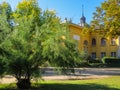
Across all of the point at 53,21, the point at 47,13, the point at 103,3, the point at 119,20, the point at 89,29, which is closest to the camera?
the point at 53,21

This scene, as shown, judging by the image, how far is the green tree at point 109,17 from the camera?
1324 inches

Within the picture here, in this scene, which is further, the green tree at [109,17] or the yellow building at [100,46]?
the yellow building at [100,46]

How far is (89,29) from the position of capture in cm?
3856

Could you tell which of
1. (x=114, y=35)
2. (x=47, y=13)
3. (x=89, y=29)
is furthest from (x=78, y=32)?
(x=47, y=13)

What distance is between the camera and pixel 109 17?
3475cm

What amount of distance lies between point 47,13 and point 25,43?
3.52m

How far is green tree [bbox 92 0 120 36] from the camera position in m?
33.6

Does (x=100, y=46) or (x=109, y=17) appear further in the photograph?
(x=100, y=46)

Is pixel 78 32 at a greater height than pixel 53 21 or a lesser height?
greater

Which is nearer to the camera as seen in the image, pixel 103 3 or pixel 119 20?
pixel 119 20

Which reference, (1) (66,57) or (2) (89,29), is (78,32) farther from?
(1) (66,57)

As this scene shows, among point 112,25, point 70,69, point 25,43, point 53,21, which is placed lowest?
point 70,69

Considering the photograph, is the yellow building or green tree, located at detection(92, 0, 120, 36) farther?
the yellow building

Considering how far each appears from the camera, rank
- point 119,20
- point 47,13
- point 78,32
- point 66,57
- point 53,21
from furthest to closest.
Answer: point 78,32 → point 119,20 → point 47,13 → point 53,21 → point 66,57
